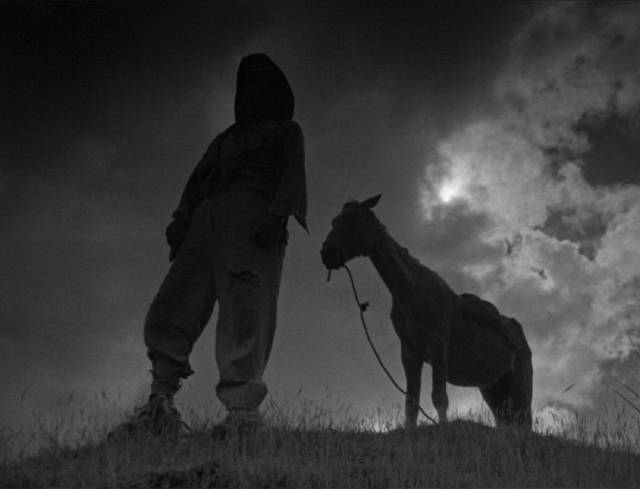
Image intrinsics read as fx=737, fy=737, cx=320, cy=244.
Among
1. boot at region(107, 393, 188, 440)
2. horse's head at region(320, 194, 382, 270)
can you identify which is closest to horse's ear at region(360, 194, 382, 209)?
horse's head at region(320, 194, 382, 270)

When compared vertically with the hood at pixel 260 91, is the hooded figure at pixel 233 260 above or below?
below

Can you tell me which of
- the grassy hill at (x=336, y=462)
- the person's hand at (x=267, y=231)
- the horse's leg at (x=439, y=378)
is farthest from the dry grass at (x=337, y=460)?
the person's hand at (x=267, y=231)

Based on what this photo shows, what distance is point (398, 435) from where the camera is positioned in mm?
7012

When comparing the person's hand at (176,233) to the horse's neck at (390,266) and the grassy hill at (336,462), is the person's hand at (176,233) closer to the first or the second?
the grassy hill at (336,462)

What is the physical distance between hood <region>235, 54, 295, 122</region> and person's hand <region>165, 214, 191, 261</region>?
117cm

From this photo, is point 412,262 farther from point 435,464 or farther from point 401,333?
point 435,464

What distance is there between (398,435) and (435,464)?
49.3 inches

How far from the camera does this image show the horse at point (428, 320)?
834 cm

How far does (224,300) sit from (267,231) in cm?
68

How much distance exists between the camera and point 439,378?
8180 mm

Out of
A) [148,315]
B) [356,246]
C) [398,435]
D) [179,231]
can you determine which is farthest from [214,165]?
[398,435]

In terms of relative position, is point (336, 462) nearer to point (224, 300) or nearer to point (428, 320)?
point (224, 300)

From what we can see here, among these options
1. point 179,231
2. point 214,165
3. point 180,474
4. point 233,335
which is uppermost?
point 214,165

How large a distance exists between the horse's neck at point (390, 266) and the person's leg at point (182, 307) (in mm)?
2668
